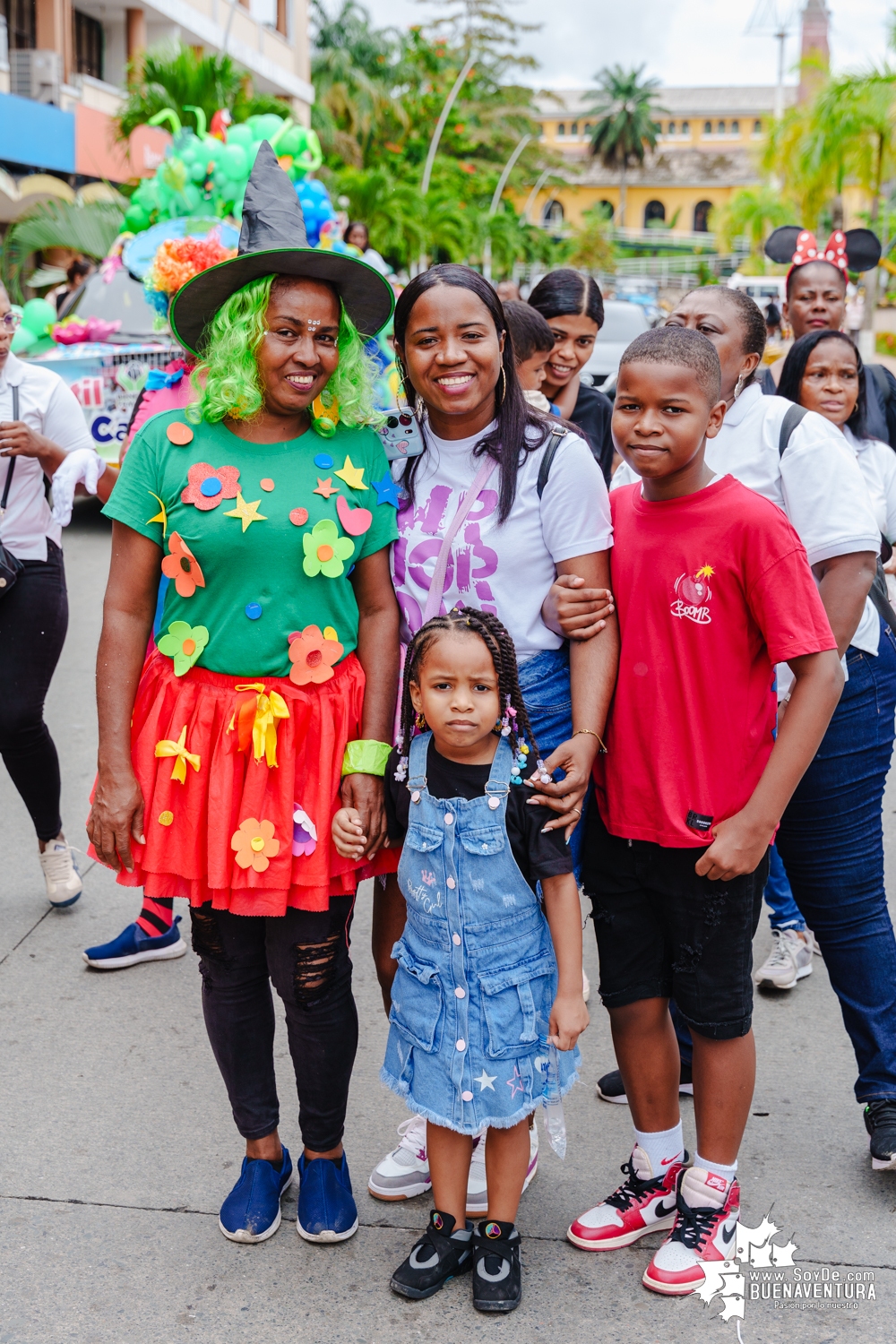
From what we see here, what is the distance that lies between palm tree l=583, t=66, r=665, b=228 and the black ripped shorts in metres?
88.9

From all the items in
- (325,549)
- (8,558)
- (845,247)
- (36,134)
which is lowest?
(8,558)

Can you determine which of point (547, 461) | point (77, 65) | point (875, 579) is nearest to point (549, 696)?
point (547, 461)

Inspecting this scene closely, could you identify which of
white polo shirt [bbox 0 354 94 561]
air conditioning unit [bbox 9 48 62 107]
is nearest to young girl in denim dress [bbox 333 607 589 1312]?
white polo shirt [bbox 0 354 94 561]

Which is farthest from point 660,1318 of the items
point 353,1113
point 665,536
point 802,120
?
point 802,120

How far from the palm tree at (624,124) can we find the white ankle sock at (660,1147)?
89061 millimetres

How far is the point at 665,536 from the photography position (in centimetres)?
245

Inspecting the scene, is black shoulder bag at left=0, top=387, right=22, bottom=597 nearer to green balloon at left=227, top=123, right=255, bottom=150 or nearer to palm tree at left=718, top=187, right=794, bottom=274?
green balloon at left=227, top=123, right=255, bottom=150

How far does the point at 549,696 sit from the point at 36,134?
2114 centimetres

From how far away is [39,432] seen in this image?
13.0 ft

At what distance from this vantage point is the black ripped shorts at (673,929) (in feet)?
8.13

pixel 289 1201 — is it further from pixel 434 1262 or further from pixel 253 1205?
pixel 434 1262

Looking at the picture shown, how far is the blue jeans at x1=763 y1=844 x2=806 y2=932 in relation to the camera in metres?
3.92

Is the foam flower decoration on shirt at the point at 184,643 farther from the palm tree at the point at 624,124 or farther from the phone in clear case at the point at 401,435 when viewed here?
the palm tree at the point at 624,124

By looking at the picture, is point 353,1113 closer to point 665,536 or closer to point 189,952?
point 189,952
